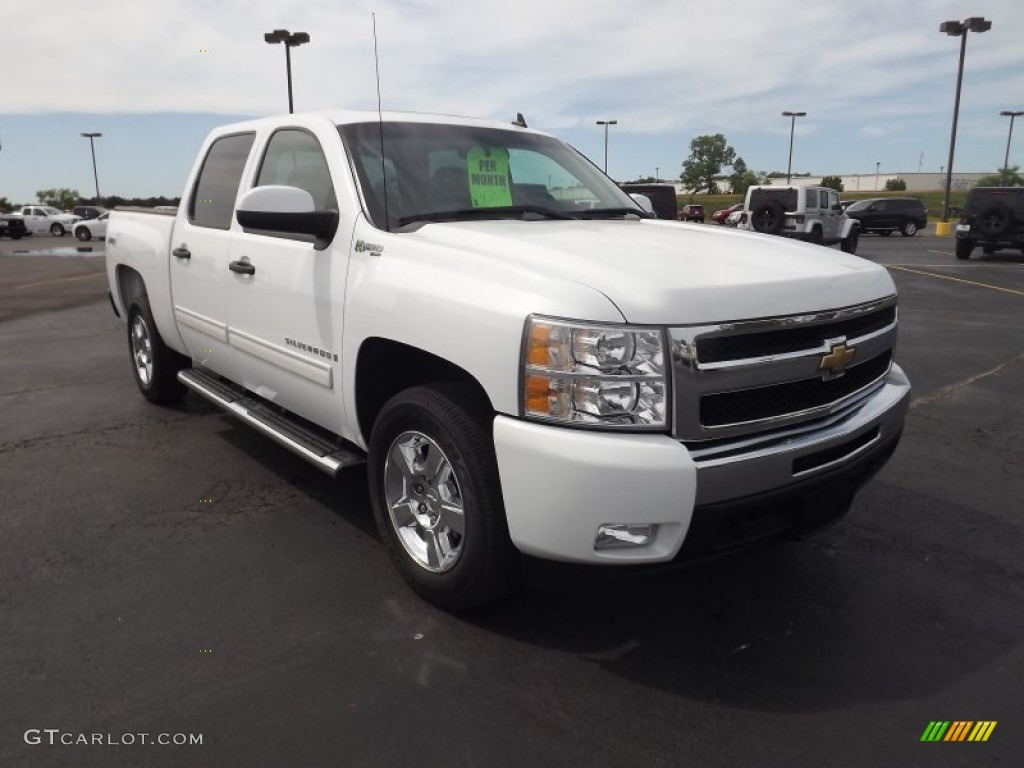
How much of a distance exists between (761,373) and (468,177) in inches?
70.8

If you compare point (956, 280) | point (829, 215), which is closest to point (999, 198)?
point (829, 215)

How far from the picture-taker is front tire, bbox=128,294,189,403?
5578 mm

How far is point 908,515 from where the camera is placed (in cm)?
396

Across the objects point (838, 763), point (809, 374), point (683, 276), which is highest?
point (683, 276)

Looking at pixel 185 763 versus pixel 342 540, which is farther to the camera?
pixel 342 540

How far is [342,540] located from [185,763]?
4.81ft

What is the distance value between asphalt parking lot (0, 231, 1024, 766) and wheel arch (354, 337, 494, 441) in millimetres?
684

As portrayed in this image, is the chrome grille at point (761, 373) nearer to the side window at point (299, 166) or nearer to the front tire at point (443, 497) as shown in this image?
the front tire at point (443, 497)

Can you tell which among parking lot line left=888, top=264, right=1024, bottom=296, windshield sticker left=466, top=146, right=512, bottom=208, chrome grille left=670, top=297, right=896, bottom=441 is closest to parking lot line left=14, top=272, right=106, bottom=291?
windshield sticker left=466, top=146, right=512, bottom=208

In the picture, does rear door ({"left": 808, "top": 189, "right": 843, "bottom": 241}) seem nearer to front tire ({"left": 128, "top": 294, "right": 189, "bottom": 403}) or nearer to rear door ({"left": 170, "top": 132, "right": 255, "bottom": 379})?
front tire ({"left": 128, "top": 294, "right": 189, "bottom": 403})

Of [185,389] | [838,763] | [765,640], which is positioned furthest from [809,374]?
[185,389]

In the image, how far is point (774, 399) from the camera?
2.59m

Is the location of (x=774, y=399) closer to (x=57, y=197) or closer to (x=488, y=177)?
(x=488, y=177)

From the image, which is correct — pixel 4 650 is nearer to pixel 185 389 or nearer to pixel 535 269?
pixel 535 269
